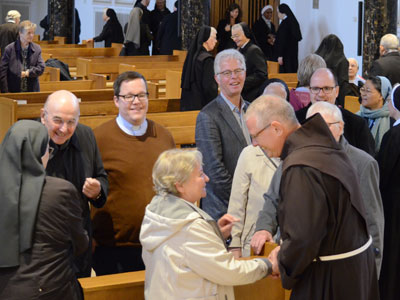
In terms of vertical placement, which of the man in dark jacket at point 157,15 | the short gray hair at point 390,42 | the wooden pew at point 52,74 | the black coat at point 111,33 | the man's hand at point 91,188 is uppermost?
the man in dark jacket at point 157,15

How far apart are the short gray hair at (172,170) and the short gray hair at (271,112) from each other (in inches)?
14.3

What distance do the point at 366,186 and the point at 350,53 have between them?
11.2m

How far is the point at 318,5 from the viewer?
50.0 feet

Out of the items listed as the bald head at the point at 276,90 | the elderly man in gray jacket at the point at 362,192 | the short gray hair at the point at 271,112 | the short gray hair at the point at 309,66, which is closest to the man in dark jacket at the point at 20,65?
the short gray hair at the point at 309,66

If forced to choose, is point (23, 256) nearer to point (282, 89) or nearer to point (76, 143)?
point (76, 143)

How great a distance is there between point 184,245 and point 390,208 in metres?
2.03

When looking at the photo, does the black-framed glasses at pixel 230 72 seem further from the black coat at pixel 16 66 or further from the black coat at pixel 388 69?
the black coat at pixel 16 66

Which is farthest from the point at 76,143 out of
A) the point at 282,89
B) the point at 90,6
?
the point at 90,6

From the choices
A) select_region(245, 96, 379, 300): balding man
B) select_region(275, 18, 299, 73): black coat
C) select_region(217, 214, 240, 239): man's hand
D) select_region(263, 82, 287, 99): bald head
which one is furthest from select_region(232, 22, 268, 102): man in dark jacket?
select_region(275, 18, 299, 73): black coat

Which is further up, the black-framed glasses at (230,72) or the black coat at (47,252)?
the black-framed glasses at (230,72)

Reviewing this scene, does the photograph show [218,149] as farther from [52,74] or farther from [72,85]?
[52,74]

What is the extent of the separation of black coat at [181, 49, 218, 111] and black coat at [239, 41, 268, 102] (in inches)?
13.7

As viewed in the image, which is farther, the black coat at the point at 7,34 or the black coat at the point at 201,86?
the black coat at the point at 7,34

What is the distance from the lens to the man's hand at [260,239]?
3.46m
